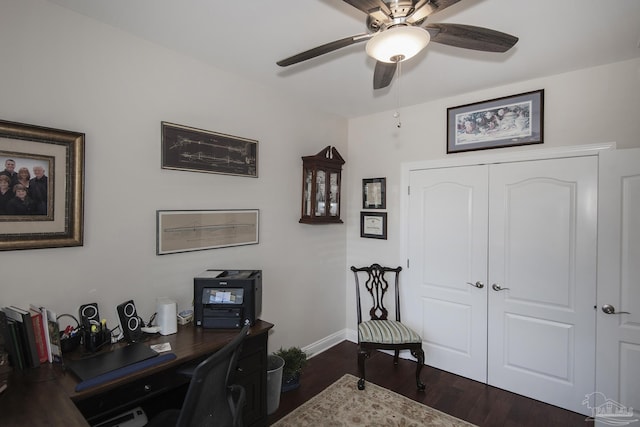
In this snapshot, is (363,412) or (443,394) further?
(443,394)

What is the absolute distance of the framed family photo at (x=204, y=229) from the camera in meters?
2.20

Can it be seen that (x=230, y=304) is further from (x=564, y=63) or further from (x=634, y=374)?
(x=564, y=63)

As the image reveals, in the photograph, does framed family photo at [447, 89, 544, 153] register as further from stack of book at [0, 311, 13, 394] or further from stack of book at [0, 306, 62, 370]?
stack of book at [0, 311, 13, 394]

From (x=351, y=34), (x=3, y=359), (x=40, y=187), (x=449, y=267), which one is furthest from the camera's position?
(x=449, y=267)

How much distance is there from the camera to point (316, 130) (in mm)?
3400

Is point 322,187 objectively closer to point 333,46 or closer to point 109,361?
point 333,46

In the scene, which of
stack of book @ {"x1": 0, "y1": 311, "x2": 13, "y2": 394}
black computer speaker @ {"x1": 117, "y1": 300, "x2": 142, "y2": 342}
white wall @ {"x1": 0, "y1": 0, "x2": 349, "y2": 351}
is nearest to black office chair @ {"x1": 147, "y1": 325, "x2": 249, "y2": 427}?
black computer speaker @ {"x1": 117, "y1": 300, "x2": 142, "y2": 342}

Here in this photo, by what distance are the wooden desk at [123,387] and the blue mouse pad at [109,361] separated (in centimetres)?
4

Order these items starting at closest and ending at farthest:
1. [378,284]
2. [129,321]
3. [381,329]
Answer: [129,321] < [381,329] < [378,284]

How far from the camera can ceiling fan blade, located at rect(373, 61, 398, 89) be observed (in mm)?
1707

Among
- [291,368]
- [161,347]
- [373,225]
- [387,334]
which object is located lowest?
[291,368]

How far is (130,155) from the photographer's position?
80.0 inches

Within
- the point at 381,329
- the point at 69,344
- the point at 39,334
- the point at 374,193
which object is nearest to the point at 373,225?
the point at 374,193

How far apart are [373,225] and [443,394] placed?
1.74 metres
